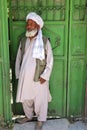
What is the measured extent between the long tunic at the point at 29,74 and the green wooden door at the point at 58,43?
0.25 metres

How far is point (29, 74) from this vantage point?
4355 millimetres

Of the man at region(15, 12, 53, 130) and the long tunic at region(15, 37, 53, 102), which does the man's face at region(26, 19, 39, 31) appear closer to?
the man at region(15, 12, 53, 130)

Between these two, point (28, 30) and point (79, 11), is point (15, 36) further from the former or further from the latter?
point (79, 11)

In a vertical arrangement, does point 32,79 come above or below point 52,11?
below

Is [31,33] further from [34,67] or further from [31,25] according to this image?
[34,67]

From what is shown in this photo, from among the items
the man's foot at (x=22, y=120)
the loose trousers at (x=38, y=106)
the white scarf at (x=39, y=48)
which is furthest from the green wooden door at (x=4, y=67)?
the white scarf at (x=39, y=48)

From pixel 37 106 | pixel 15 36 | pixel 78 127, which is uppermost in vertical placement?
pixel 15 36

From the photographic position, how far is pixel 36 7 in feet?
14.4

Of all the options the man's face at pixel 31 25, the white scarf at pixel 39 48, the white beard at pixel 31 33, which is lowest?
the white scarf at pixel 39 48

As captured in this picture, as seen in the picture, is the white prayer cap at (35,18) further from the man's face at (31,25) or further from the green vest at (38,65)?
the green vest at (38,65)

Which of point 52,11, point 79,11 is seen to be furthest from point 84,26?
point 52,11

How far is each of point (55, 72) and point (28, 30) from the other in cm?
83

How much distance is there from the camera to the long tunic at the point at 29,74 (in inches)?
171

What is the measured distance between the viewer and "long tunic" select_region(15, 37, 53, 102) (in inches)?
171
